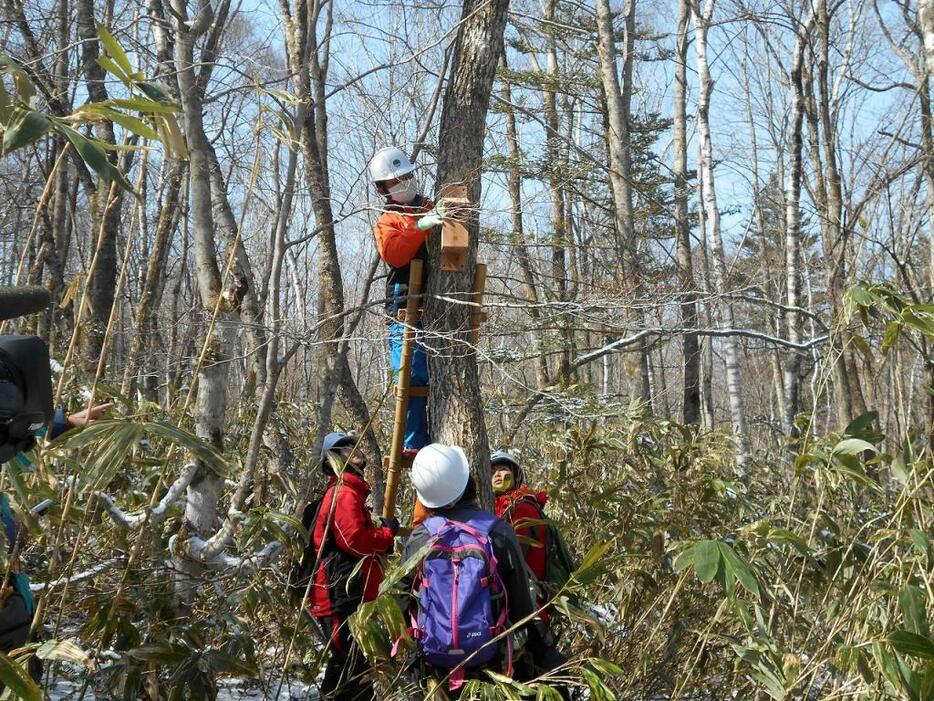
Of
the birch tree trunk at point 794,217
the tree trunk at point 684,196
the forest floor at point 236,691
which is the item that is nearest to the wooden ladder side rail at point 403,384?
the forest floor at point 236,691

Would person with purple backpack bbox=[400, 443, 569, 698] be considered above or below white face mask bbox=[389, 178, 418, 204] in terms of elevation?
below

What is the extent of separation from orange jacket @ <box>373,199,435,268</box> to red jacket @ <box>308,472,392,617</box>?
107 cm

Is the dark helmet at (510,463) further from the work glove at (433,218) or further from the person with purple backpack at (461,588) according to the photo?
the work glove at (433,218)

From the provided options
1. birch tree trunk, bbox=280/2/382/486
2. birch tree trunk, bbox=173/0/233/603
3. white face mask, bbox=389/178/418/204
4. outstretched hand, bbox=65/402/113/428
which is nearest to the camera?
outstretched hand, bbox=65/402/113/428

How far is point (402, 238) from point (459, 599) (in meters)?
1.70

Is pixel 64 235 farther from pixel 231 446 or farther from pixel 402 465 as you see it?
pixel 402 465

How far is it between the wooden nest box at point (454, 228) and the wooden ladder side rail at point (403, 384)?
0.62 feet

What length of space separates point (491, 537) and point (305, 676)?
141 centimetres

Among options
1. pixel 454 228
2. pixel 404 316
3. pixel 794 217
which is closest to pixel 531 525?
pixel 404 316

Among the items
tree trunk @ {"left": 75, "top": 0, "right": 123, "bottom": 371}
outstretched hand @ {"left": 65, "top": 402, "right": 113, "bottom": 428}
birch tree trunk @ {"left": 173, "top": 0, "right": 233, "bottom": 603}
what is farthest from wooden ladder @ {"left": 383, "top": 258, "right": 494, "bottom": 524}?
tree trunk @ {"left": 75, "top": 0, "right": 123, "bottom": 371}

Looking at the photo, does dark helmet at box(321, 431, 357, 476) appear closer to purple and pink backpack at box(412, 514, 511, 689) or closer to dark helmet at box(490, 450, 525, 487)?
dark helmet at box(490, 450, 525, 487)

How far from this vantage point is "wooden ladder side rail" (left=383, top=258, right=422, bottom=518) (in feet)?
12.7

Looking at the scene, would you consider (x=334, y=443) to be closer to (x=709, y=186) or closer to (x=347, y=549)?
(x=347, y=549)

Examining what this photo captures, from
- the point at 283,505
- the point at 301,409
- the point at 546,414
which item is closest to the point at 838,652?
the point at 546,414
